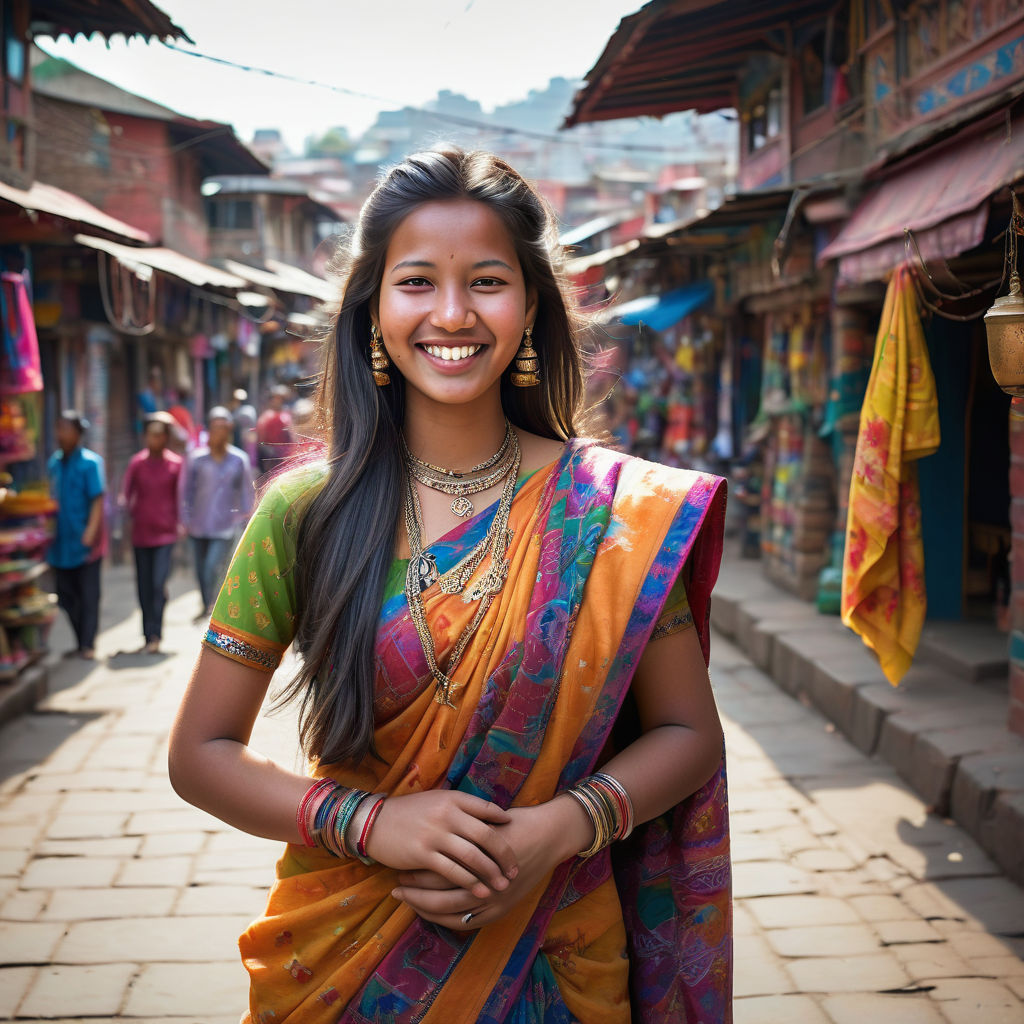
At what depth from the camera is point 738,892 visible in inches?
151

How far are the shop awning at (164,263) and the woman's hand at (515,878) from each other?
325 inches

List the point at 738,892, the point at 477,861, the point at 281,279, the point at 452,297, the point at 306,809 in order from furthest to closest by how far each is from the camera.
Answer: the point at 281,279 → the point at 738,892 → the point at 452,297 → the point at 306,809 → the point at 477,861

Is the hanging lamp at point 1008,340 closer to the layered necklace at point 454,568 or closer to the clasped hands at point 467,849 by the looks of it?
the layered necklace at point 454,568

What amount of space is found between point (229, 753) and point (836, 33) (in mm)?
8323

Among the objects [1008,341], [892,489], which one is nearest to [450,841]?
[1008,341]

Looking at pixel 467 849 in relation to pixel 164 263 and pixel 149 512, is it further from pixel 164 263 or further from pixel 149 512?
pixel 164 263

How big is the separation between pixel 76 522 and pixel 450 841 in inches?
253

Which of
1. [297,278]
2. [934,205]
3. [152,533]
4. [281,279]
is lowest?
[152,533]

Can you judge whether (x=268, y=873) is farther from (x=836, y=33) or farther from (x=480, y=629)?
(x=836, y=33)

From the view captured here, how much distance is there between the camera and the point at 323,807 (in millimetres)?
1485

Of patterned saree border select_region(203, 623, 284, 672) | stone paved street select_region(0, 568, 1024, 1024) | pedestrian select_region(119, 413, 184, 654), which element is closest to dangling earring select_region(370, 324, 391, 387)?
patterned saree border select_region(203, 623, 284, 672)

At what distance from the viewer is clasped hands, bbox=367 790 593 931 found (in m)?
1.39

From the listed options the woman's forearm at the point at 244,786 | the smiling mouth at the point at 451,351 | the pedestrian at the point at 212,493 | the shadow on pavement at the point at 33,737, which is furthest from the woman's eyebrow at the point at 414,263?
the pedestrian at the point at 212,493

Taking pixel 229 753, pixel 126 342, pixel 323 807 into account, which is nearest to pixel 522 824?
pixel 323 807
